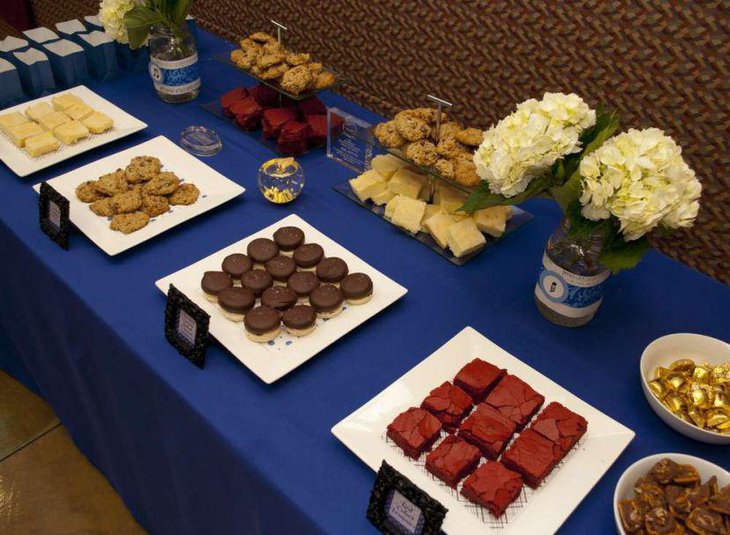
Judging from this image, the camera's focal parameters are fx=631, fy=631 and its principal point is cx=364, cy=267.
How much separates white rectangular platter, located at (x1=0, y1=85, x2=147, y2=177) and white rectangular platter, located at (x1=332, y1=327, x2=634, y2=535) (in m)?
1.18

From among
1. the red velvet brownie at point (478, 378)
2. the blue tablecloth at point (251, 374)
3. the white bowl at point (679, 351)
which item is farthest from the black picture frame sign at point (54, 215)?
the white bowl at point (679, 351)

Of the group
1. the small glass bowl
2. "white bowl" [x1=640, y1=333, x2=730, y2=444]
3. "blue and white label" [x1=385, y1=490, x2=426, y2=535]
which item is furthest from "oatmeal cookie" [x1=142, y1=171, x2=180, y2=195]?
"white bowl" [x1=640, y1=333, x2=730, y2=444]

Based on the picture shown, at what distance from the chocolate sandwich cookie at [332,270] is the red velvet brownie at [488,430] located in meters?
0.42

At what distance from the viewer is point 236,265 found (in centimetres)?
138

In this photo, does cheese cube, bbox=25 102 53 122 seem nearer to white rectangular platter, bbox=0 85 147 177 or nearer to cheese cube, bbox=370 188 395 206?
white rectangular platter, bbox=0 85 147 177

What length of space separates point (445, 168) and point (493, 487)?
763 millimetres

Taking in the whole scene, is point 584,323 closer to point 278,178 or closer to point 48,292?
point 278,178

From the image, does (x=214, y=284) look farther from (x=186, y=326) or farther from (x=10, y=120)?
(x=10, y=120)

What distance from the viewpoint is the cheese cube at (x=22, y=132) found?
1.77 metres

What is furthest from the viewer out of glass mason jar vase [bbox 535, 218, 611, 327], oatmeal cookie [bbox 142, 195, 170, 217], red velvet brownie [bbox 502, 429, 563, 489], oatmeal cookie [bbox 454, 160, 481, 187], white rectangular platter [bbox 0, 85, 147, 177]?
white rectangular platter [bbox 0, 85, 147, 177]

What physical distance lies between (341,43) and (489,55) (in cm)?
58

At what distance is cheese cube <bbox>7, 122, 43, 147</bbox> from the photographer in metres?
1.77

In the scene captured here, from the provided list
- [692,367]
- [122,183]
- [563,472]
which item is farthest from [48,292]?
[692,367]

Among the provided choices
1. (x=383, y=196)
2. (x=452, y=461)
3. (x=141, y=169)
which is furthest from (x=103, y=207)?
(x=452, y=461)
